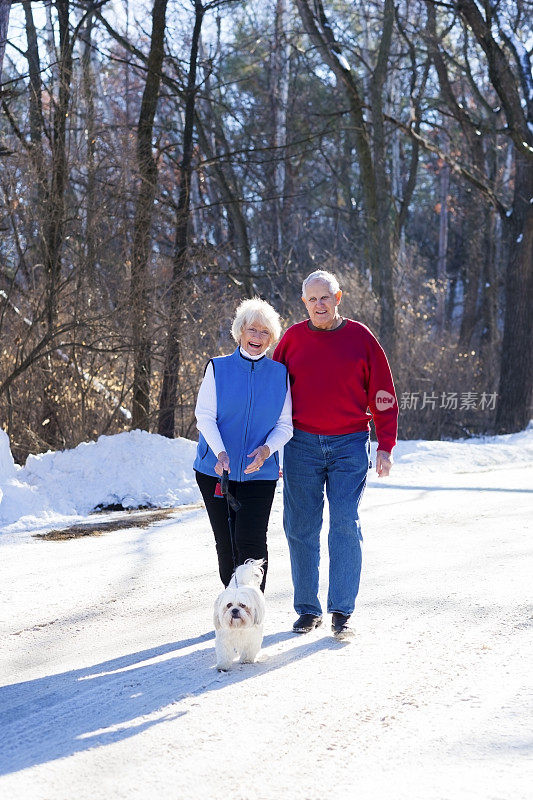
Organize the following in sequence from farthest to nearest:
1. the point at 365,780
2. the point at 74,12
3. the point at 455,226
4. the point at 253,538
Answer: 1. the point at 455,226
2. the point at 74,12
3. the point at 253,538
4. the point at 365,780

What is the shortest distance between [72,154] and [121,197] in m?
0.91

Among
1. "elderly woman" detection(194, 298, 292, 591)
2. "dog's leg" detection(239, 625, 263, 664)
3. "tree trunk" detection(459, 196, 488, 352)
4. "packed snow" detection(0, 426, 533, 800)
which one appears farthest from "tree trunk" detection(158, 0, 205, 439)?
"tree trunk" detection(459, 196, 488, 352)

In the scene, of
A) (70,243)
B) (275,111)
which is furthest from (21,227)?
(275,111)

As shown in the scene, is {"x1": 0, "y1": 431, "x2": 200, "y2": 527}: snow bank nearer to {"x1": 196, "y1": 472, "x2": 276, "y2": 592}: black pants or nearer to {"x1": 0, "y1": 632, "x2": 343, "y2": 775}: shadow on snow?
{"x1": 196, "y1": 472, "x2": 276, "y2": 592}: black pants

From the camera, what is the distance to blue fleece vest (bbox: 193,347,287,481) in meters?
5.68

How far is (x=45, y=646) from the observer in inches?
230

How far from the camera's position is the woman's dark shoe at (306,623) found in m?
5.97

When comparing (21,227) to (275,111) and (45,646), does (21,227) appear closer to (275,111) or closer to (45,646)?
(45,646)

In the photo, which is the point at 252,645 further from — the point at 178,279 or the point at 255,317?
the point at 178,279

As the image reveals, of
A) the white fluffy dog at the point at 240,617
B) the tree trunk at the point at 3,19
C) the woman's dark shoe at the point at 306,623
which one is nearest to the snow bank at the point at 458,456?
the tree trunk at the point at 3,19

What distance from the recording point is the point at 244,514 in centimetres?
567

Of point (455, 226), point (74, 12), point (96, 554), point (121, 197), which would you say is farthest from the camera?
point (455, 226)

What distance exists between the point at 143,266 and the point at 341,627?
867cm

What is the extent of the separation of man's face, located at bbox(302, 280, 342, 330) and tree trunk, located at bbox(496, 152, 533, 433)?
15.6 m
